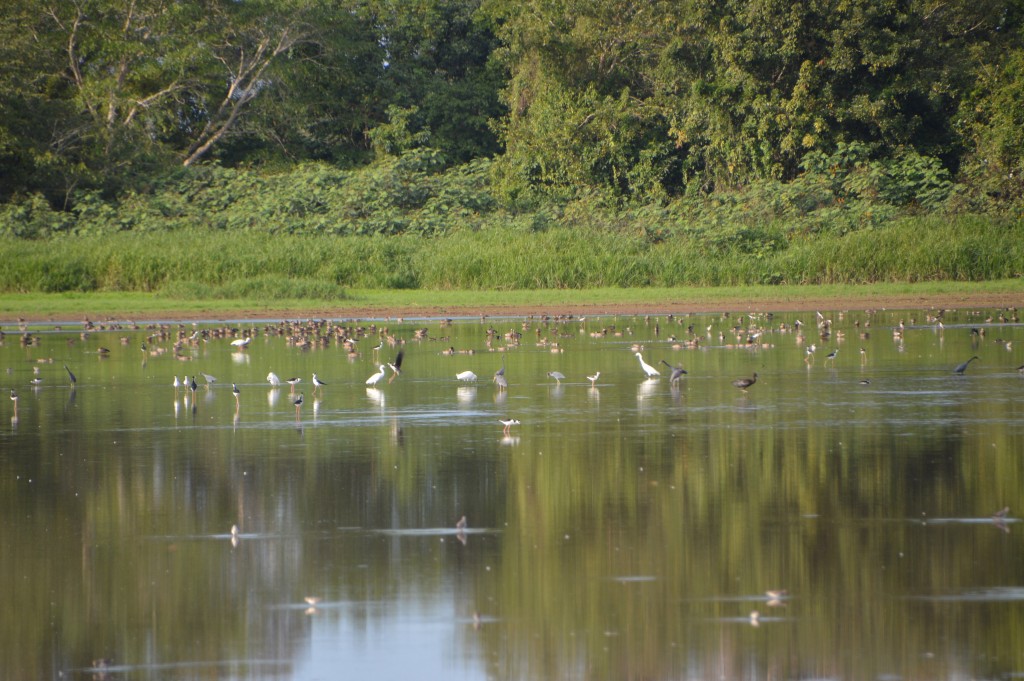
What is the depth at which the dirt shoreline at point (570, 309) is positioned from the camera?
97.2 ft

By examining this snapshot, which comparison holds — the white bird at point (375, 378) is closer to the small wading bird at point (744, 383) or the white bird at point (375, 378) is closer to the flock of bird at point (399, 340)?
the flock of bird at point (399, 340)

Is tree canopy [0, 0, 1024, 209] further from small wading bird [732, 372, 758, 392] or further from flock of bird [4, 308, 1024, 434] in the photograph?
small wading bird [732, 372, 758, 392]

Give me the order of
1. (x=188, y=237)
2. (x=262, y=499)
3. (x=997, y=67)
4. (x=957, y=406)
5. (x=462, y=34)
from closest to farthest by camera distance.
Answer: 1. (x=262, y=499)
2. (x=957, y=406)
3. (x=188, y=237)
4. (x=997, y=67)
5. (x=462, y=34)

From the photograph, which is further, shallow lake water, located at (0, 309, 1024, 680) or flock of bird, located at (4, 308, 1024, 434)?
flock of bird, located at (4, 308, 1024, 434)

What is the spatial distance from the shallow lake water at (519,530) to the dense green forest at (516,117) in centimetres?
2311

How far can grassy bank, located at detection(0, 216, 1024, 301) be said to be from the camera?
33750 millimetres

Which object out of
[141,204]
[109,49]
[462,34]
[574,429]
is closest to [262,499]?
[574,429]

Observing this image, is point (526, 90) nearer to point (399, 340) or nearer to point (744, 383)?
point (399, 340)

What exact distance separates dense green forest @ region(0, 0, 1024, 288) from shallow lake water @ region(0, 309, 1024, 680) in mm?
23109

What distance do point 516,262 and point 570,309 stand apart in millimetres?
4475

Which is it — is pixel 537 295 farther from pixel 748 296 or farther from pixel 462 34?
pixel 462 34

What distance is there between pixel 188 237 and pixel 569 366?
21.7 metres

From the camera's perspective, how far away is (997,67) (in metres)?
41.8

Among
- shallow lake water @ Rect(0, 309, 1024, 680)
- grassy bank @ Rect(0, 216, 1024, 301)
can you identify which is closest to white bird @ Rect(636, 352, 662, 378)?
shallow lake water @ Rect(0, 309, 1024, 680)
